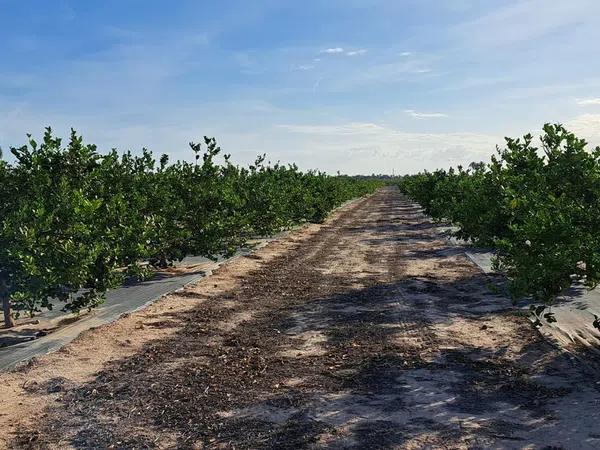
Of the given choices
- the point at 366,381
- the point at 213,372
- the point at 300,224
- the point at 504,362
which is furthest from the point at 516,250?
the point at 300,224

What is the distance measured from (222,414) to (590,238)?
190 inches

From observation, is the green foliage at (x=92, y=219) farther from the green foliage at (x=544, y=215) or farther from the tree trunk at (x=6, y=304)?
the green foliage at (x=544, y=215)

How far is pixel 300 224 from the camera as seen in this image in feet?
100

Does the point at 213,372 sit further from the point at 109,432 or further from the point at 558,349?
the point at 558,349

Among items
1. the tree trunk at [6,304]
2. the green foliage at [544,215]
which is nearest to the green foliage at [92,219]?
the tree trunk at [6,304]

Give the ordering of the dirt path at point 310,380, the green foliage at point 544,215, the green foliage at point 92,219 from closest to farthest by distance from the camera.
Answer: the dirt path at point 310,380 < the green foliage at point 544,215 < the green foliage at point 92,219

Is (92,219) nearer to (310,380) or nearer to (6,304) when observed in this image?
(6,304)

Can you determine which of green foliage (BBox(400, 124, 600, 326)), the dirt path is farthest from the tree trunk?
green foliage (BBox(400, 124, 600, 326))

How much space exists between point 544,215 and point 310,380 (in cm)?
364

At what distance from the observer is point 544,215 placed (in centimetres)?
696

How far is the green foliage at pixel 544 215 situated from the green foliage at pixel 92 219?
20.9 feet

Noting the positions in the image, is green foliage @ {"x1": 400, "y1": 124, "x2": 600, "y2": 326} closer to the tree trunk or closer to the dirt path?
the dirt path

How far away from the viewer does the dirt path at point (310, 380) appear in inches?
208

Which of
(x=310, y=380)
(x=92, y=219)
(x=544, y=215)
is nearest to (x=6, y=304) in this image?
(x=92, y=219)
